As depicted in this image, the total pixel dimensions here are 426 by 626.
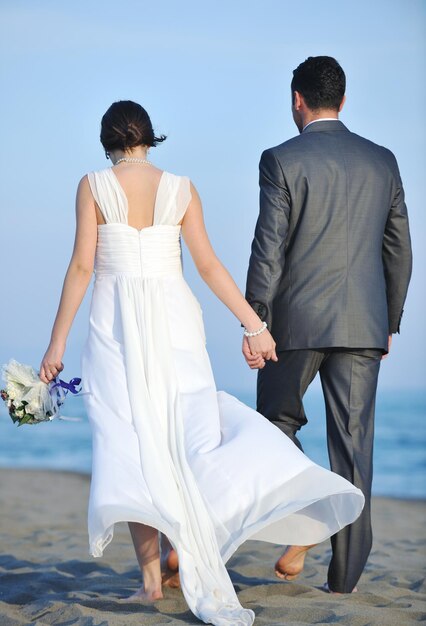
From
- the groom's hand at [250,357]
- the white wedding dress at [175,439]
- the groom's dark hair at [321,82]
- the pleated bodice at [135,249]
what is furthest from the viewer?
the groom's dark hair at [321,82]

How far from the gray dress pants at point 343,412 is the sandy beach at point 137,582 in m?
0.20

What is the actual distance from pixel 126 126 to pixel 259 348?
1.18 m

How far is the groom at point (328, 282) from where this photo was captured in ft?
15.3

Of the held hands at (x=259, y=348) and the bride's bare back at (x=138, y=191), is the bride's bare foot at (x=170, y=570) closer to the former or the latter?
the held hands at (x=259, y=348)

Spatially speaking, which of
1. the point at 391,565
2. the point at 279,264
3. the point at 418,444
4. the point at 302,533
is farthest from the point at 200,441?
the point at 418,444

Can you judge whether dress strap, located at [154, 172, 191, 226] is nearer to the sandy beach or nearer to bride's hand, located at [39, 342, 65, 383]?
bride's hand, located at [39, 342, 65, 383]

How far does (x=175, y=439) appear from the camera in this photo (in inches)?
163

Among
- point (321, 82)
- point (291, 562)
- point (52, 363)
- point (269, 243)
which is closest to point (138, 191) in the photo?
point (269, 243)

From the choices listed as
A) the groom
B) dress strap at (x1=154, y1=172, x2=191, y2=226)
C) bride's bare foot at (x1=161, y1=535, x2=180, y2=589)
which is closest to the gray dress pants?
the groom

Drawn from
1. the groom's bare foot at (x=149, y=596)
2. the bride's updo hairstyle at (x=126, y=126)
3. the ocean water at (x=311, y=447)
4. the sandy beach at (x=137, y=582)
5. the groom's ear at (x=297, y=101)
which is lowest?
the ocean water at (x=311, y=447)

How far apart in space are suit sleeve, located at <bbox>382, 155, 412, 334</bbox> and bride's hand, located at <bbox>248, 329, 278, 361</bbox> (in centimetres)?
82

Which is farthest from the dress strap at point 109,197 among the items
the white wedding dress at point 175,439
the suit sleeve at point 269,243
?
the suit sleeve at point 269,243

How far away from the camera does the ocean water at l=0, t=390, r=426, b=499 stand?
64.1ft

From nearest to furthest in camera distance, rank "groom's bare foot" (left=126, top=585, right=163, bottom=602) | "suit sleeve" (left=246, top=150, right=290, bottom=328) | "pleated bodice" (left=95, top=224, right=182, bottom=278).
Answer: "groom's bare foot" (left=126, top=585, right=163, bottom=602) < "pleated bodice" (left=95, top=224, right=182, bottom=278) < "suit sleeve" (left=246, top=150, right=290, bottom=328)
